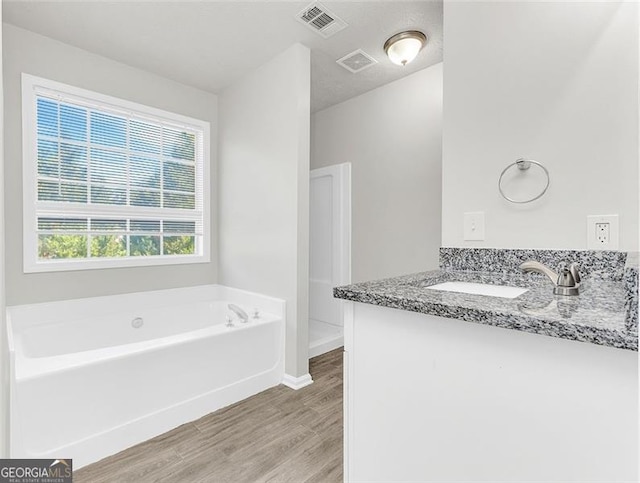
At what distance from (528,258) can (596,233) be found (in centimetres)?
25

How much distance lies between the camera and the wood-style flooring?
156 cm

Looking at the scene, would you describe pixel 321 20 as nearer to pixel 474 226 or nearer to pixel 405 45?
pixel 405 45

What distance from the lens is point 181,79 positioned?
10.1 feet

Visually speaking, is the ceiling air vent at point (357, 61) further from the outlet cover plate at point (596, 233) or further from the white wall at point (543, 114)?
the outlet cover plate at point (596, 233)

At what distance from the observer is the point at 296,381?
2.49 m

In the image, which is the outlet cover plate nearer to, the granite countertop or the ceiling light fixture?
the granite countertop

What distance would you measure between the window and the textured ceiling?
0.41 m

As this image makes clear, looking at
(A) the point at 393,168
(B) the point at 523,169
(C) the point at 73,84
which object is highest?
(C) the point at 73,84

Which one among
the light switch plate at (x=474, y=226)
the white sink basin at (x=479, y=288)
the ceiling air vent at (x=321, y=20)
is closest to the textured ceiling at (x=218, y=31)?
the ceiling air vent at (x=321, y=20)

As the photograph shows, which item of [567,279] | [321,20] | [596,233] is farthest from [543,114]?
[321,20]

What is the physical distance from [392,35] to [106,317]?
3.05 metres

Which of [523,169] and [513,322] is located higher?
[523,169]

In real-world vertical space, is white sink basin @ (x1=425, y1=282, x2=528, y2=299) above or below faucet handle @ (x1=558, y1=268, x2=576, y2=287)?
below

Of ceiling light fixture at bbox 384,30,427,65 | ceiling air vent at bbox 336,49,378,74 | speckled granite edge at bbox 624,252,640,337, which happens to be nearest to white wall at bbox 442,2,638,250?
ceiling light fixture at bbox 384,30,427,65
